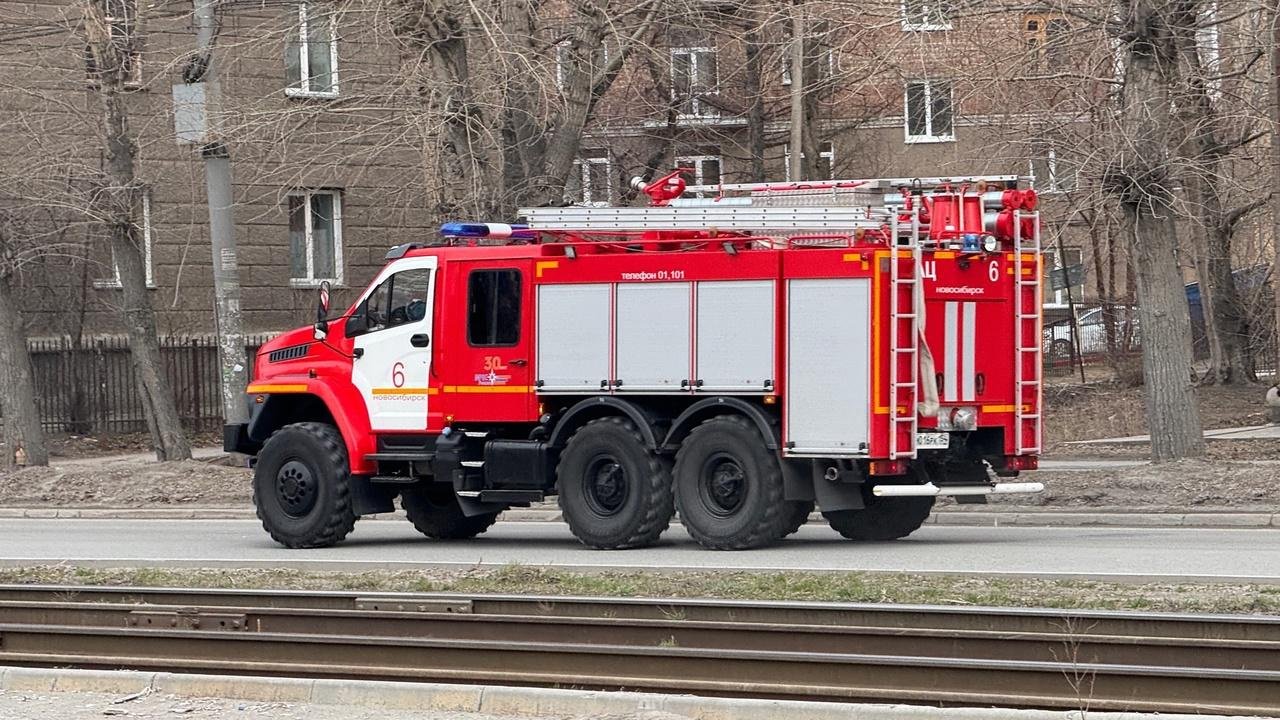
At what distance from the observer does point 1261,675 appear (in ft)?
27.3

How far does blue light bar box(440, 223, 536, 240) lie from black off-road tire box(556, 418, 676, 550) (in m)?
2.00

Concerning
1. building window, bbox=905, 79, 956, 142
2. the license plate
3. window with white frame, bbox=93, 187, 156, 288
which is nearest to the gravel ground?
the license plate

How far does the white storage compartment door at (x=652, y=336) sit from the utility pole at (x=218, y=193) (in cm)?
755

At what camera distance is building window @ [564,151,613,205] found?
29578mm

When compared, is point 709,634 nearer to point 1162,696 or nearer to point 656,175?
point 1162,696

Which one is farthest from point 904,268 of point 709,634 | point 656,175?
point 656,175

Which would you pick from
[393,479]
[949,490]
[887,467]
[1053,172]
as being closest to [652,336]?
[887,467]

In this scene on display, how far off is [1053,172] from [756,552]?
11.4 metres

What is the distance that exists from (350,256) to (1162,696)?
30015 millimetres

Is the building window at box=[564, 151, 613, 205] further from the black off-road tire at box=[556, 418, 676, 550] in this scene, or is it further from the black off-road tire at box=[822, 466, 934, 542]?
the black off-road tire at box=[556, 418, 676, 550]

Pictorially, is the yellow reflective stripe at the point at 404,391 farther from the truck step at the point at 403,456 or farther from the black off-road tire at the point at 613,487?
the black off-road tire at the point at 613,487

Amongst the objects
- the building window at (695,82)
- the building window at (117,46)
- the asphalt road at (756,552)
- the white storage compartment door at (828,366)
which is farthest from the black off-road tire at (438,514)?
the building window at (695,82)

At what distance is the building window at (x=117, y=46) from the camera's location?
2467cm

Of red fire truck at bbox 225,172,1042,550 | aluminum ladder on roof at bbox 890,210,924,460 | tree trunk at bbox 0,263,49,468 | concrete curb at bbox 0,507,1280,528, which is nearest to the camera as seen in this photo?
aluminum ladder on roof at bbox 890,210,924,460
